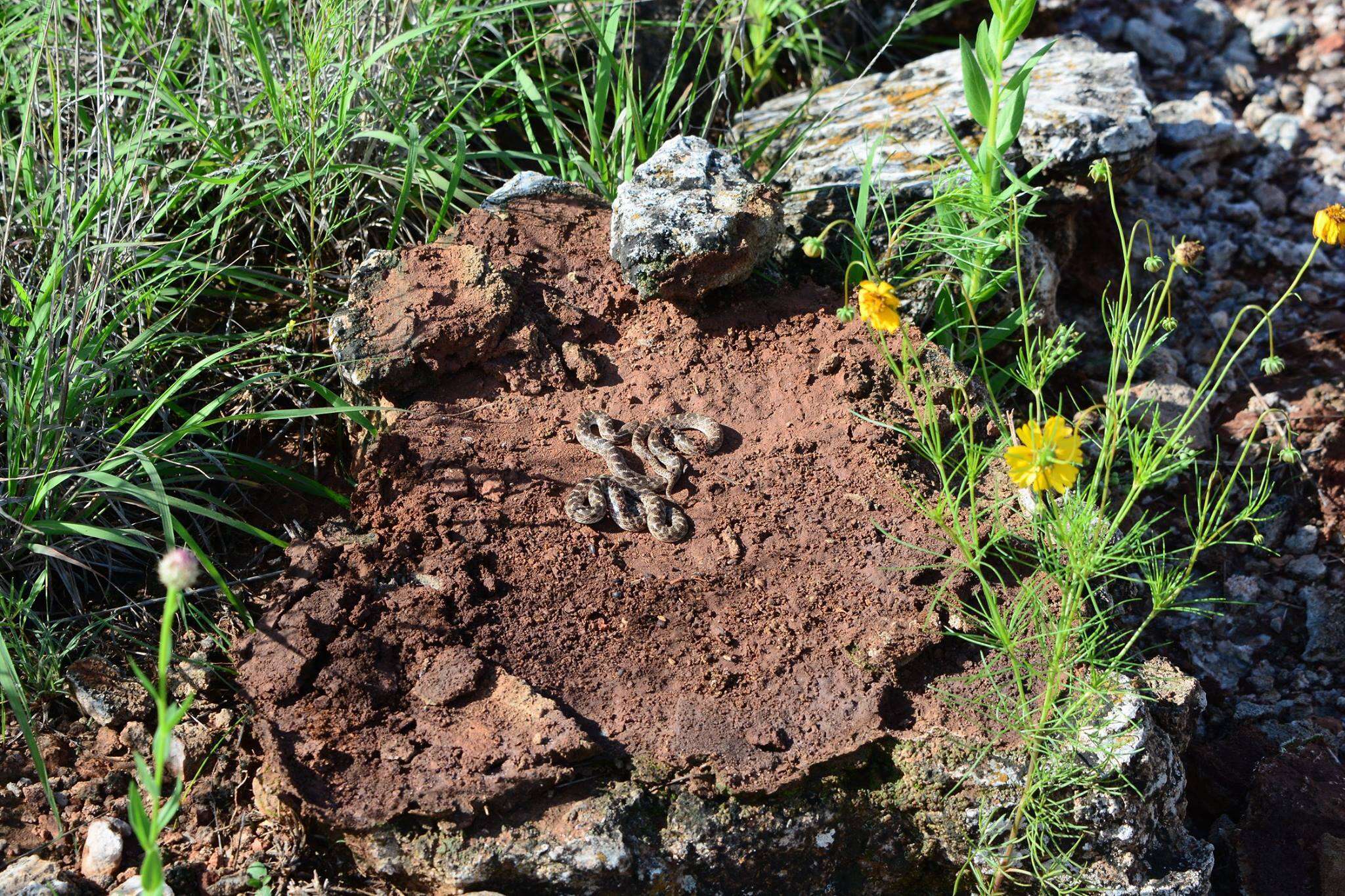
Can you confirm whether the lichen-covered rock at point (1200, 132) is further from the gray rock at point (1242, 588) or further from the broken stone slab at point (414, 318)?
the broken stone slab at point (414, 318)

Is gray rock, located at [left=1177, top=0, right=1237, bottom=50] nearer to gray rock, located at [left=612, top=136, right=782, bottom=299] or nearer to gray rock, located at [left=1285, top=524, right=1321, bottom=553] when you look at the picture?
gray rock, located at [left=1285, top=524, right=1321, bottom=553]

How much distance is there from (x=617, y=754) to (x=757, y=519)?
961mm

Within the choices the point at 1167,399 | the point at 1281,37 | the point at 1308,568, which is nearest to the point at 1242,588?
the point at 1308,568

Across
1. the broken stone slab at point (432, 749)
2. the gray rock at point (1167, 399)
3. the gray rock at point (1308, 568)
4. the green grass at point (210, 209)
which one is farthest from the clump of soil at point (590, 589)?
the gray rock at point (1308, 568)

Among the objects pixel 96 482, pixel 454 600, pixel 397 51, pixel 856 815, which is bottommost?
pixel 856 815

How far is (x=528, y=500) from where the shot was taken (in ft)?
12.7

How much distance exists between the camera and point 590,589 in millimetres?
3643

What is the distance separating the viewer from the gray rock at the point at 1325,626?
177 inches

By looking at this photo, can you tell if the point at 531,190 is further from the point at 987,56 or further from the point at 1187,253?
the point at 1187,253

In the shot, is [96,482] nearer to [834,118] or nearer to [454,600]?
[454,600]

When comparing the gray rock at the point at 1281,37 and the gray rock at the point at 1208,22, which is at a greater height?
the gray rock at the point at 1208,22

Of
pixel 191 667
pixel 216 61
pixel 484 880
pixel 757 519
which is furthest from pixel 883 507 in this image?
pixel 216 61

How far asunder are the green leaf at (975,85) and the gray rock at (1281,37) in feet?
13.1

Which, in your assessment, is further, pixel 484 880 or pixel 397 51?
pixel 397 51
